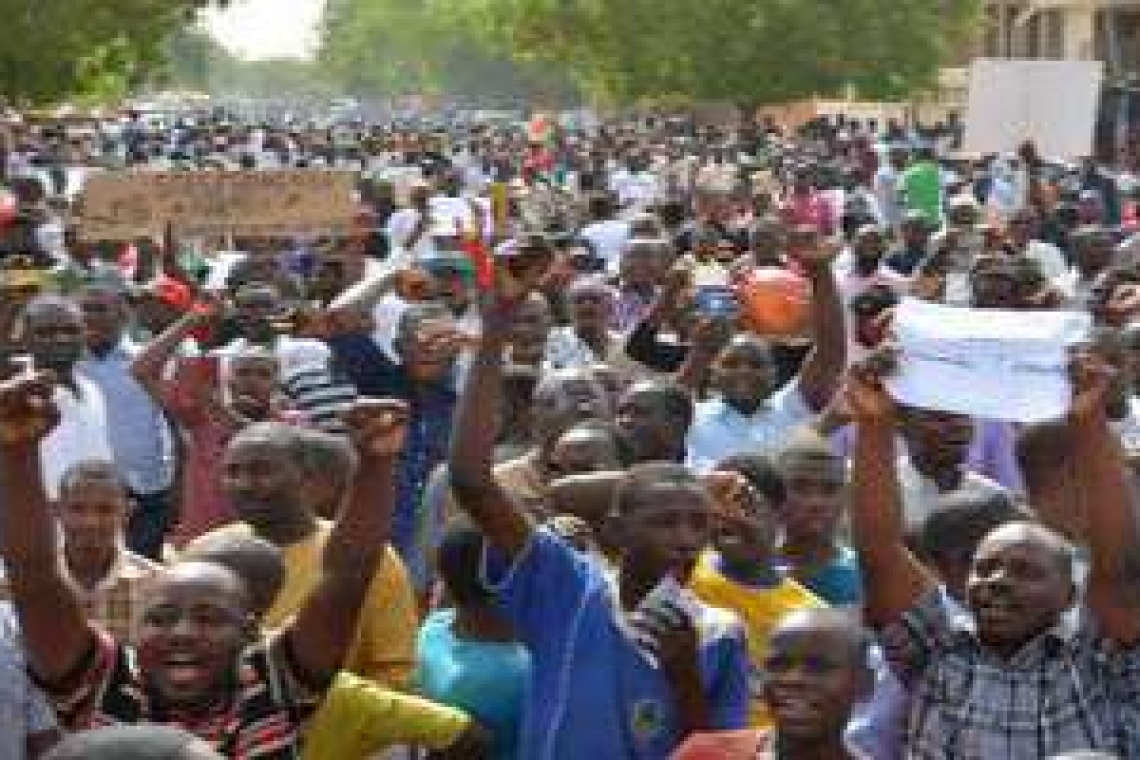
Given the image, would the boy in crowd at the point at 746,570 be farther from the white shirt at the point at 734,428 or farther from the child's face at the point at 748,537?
the white shirt at the point at 734,428

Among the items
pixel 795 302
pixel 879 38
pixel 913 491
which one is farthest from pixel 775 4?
pixel 913 491

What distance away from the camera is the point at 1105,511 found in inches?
187

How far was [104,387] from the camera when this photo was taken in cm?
834

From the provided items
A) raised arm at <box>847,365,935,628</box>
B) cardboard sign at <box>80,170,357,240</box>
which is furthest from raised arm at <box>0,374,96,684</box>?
cardboard sign at <box>80,170,357,240</box>

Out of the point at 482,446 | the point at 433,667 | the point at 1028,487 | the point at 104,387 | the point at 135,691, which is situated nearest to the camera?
the point at 135,691

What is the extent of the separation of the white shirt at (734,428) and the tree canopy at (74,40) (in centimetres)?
1966

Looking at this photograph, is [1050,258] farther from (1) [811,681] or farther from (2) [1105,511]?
(1) [811,681]

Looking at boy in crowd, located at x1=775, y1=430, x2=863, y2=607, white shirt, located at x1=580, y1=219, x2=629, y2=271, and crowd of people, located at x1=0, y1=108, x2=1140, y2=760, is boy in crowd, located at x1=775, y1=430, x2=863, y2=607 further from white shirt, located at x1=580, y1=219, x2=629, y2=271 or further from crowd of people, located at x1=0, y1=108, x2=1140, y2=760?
white shirt, located at x1=580, y1=219, x2=629, y2=271

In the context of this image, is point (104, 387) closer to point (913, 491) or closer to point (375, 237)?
point (913, 491)

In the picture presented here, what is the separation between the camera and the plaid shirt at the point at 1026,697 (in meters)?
4.46

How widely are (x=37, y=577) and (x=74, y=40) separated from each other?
23.6m

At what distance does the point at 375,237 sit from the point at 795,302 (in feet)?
13.8

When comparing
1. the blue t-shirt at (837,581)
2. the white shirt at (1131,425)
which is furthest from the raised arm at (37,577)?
the white shirt at (1131,425)

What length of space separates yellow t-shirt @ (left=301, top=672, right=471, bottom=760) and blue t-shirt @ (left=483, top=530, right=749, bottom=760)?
173mm
